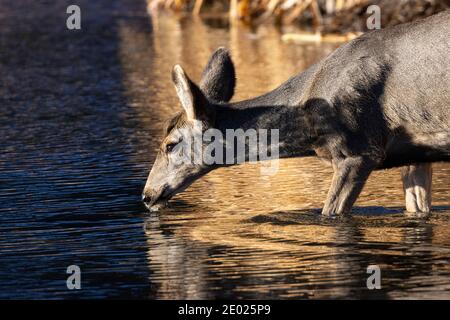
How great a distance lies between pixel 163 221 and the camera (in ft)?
37.9

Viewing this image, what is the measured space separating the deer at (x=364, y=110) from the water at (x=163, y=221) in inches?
21.9

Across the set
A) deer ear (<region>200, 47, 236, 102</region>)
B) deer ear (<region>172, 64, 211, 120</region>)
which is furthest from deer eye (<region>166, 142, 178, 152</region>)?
deer ear (<region>200, 47, 236, 102</region>)

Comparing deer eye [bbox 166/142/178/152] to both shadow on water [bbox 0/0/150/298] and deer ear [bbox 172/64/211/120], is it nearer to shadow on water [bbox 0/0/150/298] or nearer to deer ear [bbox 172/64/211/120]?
deer ear [bbox 172/64/211/120]

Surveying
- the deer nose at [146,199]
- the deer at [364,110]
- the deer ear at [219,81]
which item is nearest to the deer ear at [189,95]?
the deer at [364,110]

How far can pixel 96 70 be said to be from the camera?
2217 centimetres

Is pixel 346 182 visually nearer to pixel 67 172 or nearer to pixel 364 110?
pixel 364 110

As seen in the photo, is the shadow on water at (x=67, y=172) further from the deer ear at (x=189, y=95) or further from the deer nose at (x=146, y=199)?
the deer ear at (x=189, y=95)

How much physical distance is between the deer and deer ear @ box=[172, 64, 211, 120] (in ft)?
0.04

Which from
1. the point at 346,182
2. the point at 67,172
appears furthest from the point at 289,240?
the point at 67,172

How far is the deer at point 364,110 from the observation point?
434 inches

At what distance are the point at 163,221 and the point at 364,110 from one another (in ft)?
6.78

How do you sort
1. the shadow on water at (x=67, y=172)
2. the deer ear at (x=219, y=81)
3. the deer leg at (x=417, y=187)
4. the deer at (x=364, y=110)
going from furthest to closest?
the deer ear at (x=219, y=81) < the deer leg at (x=417, y=187) < the deer at (x=364, y=110) < the shadow on water at (x=67, y=172)
